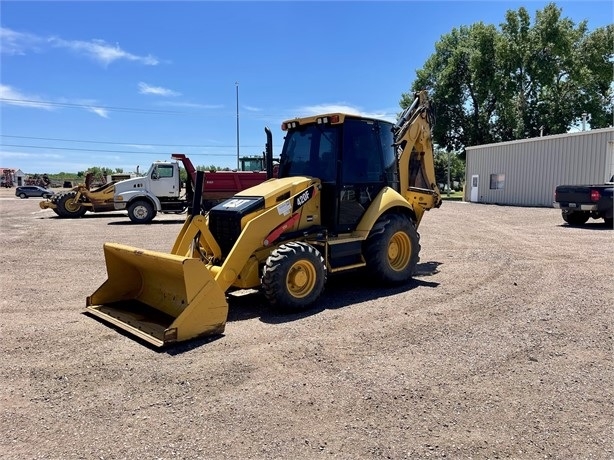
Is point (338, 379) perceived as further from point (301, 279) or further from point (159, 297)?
point (159, 297)

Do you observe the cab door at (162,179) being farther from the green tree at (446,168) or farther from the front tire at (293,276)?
the green tree at (446,168)

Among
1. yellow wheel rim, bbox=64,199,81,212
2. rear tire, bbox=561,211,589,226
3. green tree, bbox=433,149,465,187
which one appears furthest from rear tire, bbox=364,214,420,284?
green tree, bbox=433,149,465,187

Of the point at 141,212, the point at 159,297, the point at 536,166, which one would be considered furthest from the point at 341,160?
the point at 536,166

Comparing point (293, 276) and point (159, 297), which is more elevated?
point (293, 276)

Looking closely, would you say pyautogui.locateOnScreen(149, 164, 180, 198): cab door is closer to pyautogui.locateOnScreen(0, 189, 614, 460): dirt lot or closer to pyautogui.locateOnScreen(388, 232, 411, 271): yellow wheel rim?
pyautogui.locateOnScreen(0, 189, 614, 460): dirt lot

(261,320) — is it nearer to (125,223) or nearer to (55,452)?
(55,452)

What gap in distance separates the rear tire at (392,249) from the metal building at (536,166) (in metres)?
17.9

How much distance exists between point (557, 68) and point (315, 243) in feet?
123

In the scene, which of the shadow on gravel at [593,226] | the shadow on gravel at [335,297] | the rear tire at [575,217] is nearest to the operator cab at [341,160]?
the shadow on gravel at [335,297]

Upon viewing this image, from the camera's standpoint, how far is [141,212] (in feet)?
63.5

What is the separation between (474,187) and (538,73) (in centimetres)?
1236

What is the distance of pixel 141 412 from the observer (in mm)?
3502

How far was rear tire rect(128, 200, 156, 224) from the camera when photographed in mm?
19266

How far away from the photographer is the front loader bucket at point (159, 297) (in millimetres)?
4789
